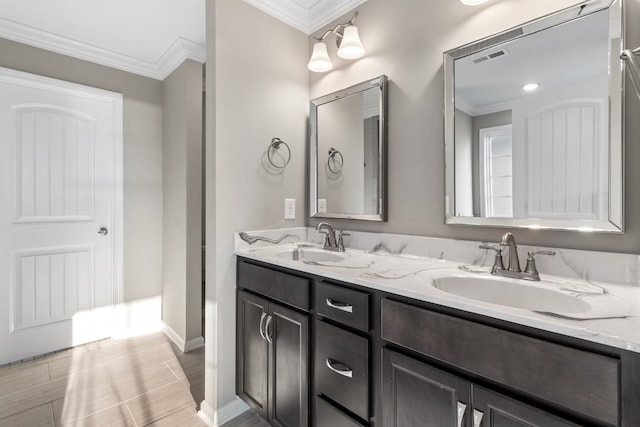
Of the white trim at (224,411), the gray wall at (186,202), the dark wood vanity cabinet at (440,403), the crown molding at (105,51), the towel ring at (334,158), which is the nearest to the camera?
the dark wood vanity cabinet at (440,403)

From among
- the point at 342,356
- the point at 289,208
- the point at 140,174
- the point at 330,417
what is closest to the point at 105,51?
the point at 140,174

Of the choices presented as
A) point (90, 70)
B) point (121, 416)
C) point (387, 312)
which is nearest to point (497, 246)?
point (387, 312)

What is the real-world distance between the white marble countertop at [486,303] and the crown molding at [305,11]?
1501mm

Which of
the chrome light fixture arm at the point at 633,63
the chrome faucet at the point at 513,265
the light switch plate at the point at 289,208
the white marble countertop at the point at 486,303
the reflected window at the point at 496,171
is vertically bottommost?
the white marble countertop at the point at 486,303

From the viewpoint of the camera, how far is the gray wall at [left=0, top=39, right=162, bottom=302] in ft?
8.86

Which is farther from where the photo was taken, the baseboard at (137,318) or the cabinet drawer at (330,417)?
the baseboard at (137,318)

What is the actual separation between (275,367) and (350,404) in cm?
47

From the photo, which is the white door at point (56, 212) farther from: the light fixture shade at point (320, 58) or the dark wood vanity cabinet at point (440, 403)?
the dark wood vanity cabinet at point (440, 403)

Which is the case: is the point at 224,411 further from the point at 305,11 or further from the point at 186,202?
the point at 305,11

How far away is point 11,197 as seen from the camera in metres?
2.24

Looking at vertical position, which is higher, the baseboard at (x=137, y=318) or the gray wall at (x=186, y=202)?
the gray wall at (x=186, y=202)

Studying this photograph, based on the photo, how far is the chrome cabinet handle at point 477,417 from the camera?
30.8 inches

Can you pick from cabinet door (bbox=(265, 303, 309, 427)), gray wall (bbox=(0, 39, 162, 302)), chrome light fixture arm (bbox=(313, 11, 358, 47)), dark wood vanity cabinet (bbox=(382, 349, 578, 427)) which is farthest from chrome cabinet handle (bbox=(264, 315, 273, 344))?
gray wall (bbox=(0, 39, 162, 302))

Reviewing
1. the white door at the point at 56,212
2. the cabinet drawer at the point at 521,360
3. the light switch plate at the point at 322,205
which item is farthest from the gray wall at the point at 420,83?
the white door at the point at 56,212
